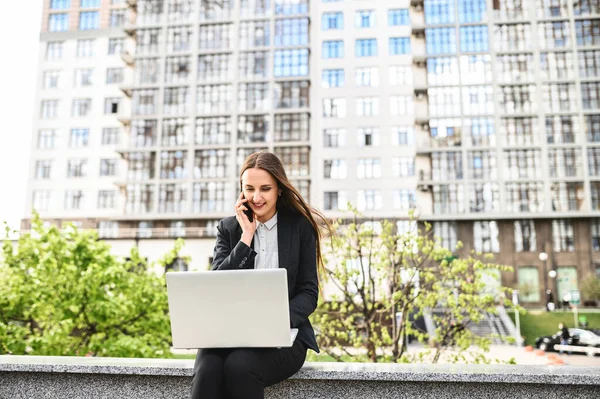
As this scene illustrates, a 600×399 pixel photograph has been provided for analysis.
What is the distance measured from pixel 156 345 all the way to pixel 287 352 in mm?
6061

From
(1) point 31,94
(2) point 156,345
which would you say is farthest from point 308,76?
(2) point 156,345

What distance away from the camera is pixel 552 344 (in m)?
22.0

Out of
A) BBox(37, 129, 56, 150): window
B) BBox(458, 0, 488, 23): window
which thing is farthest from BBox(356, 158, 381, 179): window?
BBox(37, 129, 56, 150): window

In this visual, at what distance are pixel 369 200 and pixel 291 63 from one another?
33.2 feet

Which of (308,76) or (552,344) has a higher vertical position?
(308,76)

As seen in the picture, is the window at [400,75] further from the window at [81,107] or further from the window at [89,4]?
the window at [89,4]

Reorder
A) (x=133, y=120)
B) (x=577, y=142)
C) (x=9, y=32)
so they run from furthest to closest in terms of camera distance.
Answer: (x=133, y=120) < (x=577, y=142) < (x=9, y=32)

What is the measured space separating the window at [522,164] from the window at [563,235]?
125 inches

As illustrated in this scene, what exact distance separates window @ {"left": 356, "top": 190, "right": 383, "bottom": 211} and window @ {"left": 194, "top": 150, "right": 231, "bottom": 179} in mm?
8470

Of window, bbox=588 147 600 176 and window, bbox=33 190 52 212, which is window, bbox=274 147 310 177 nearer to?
window, bbox=33 190 52 212

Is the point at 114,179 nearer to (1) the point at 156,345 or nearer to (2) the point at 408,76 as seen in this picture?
(2) the point at 408,76

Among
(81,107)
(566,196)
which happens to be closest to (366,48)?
(566,196)

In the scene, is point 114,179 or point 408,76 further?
point 114,179

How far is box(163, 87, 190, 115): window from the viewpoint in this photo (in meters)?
34.3
